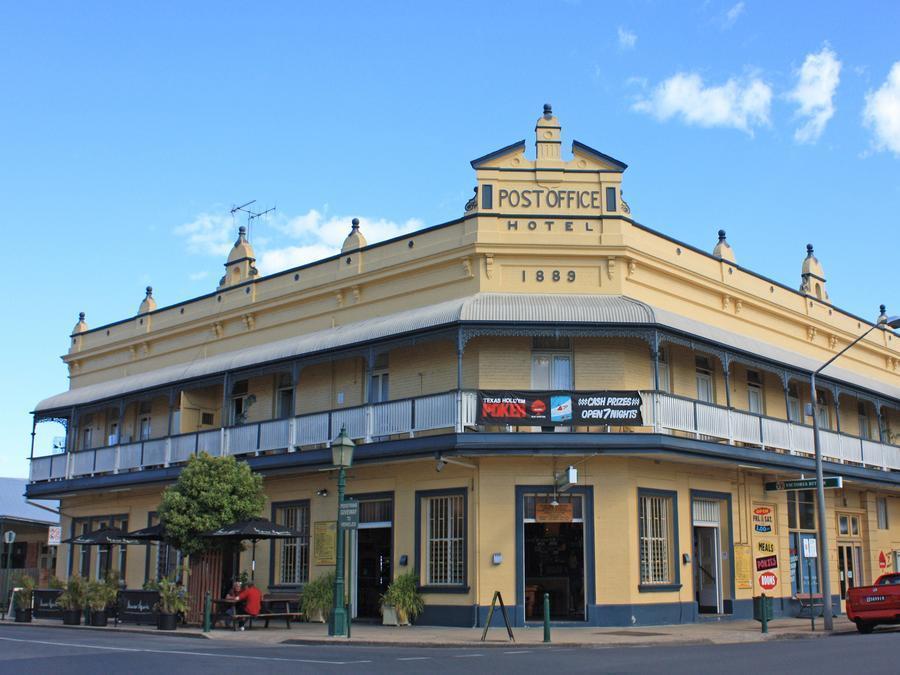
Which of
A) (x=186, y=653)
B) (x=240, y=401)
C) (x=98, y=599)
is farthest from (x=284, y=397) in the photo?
(x=186, y=653)

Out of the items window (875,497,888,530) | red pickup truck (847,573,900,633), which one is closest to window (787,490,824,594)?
window (875,497,888,530)

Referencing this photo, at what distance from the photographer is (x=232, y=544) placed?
24984mm

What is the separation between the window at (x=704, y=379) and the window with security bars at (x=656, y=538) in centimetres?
357

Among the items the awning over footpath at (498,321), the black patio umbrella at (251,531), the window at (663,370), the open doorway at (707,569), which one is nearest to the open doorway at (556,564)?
the open doorway at (707,569)

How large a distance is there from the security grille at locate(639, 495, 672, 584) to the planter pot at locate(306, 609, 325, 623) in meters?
7.98

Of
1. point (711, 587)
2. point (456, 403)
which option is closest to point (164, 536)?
point (456, 403)

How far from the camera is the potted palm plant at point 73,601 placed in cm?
2478

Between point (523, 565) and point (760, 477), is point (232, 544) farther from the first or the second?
point (760, 477)

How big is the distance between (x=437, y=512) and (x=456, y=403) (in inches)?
125

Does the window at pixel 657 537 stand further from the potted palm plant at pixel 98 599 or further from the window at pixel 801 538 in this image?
the potted palm plant at pixel 98 599

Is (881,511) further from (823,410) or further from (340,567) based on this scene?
(340,567)

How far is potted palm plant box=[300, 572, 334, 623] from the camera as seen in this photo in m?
24.9

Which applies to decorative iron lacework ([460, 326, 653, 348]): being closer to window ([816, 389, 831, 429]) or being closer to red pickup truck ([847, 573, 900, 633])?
red pickup truck ([847, 573, 900, 633])

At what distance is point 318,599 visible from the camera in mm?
24938
